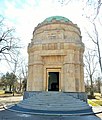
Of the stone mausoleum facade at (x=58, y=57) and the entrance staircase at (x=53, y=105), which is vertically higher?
the stone mausoleum facade at (x=58, y=57)

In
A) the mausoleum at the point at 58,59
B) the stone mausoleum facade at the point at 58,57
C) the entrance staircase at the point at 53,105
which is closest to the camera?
the entrance staircase at the point at 53,105

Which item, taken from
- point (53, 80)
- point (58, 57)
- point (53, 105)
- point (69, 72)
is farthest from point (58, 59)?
point (53, 105)

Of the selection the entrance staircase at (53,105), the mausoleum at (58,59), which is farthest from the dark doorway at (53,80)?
the entrance staircase at (53,105)

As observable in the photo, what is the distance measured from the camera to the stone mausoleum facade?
64.0ft

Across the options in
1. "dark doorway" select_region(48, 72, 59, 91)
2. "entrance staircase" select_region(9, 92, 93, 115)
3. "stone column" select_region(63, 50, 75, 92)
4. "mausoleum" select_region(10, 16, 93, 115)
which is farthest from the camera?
"dark doorway" select_region(48, 72, 59, 91)

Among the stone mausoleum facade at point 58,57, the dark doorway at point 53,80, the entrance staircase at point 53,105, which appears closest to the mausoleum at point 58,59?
the stone mausoleum facade at point 58,57

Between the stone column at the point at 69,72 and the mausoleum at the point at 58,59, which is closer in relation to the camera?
the stone column at the point at 69,72

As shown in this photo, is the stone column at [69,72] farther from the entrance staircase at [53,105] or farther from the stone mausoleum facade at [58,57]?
the entrance staircase at [53,105]

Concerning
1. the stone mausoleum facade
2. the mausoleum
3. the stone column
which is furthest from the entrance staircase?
the stone mausoleum facade

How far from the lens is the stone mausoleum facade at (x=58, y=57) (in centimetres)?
1950

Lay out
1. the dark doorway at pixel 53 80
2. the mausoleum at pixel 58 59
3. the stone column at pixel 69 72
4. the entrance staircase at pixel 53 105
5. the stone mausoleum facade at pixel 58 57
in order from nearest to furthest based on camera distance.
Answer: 1. the entrance staircase at pixel 53 105
2. the stone column at pixel 69 72
3. the mausoleum at pixel 58 59
4. the stone mausoleum facade at pixel 58 57
5. the dark doorway at pixel 53 80

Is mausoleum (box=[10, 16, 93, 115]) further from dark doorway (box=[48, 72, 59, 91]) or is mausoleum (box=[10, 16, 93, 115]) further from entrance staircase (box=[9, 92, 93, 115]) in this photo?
dark doorway (box=[48, 72, 59, 91])

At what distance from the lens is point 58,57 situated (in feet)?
66.1

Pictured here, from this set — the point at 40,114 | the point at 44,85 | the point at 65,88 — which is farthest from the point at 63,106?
the point at 44,85
